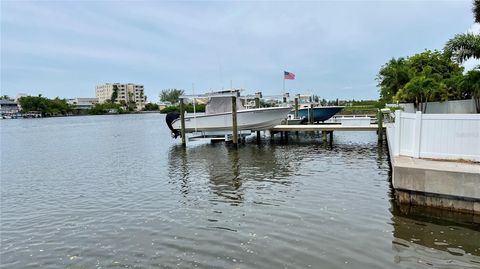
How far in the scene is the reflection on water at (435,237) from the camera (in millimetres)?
6113

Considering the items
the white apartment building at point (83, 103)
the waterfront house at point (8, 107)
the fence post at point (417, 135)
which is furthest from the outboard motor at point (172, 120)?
the waterfront house at point (8, 107)

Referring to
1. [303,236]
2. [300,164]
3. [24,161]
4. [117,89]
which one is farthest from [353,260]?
[117,89]

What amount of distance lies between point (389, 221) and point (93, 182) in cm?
1148

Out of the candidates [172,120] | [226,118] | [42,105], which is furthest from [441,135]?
[42,105]

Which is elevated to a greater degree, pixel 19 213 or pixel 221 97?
pixel 221 97

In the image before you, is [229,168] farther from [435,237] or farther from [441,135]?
[435,237]

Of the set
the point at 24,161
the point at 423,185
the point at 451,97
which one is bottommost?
the point at 24,161

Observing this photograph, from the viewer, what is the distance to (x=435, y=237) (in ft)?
23.3

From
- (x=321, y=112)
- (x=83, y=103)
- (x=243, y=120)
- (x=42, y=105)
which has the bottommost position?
(x=243, y=120)

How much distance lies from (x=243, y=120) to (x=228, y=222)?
18.3m

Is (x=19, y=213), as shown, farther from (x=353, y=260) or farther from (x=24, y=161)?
(x=24, y=161)

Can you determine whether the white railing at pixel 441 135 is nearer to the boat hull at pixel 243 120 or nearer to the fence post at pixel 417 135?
the fence post at pixel 417 135

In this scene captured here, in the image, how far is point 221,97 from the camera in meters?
27.4

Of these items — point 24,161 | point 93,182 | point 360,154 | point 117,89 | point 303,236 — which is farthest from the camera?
point 117,89
